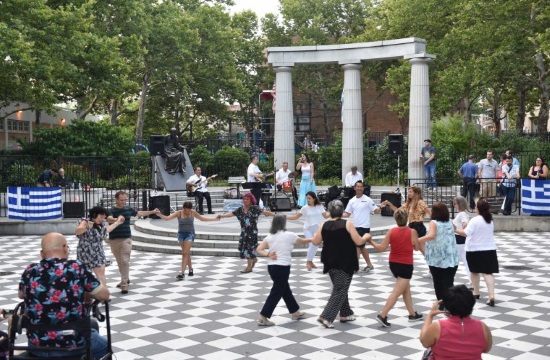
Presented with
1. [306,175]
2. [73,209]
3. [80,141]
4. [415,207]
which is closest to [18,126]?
[80,141]

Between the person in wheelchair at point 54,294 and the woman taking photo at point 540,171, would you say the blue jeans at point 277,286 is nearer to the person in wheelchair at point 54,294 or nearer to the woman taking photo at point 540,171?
the person in wheelchair at point 54,294

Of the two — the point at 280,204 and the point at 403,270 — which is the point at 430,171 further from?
the point at 403,270

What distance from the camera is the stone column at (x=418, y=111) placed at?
27734 millimetres

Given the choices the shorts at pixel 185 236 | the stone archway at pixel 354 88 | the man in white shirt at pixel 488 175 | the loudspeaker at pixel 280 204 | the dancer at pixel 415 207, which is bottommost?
the shorts at pixel 185 236

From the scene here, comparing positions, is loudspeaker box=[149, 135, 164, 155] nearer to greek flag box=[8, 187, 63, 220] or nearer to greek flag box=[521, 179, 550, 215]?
greek flag box=[8, 187, 63, 220]

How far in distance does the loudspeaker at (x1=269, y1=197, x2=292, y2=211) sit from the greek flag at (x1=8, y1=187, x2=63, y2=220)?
6734 mm

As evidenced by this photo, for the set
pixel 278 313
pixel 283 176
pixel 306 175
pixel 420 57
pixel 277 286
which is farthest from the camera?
pixel 420 57

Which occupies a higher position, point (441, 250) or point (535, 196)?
point (535, 196)

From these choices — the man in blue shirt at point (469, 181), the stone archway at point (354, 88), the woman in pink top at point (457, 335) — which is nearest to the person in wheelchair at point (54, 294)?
the woman in pink top at point (457, 335)

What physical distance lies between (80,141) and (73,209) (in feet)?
40.1

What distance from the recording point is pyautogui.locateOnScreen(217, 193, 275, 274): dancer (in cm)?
1391

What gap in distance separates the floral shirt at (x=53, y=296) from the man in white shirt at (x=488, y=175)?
18.8 m

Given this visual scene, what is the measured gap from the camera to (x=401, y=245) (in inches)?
381

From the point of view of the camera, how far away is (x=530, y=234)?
66.9 feet
